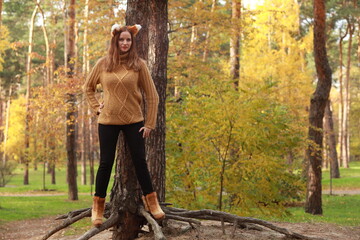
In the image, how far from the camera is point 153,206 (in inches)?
219

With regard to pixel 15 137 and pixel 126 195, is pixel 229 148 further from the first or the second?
pixel 15 137

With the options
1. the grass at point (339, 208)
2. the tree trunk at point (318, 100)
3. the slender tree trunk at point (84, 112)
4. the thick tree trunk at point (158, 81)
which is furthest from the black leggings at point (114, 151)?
the slender tree trunk at point (84, 112)

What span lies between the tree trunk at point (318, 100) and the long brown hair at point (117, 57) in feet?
32.1

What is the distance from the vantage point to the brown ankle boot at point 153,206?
5.53m

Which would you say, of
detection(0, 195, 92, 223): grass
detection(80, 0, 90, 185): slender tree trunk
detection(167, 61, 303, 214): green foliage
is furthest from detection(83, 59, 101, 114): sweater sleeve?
detection(80, 0, 90, 185): slender tree trunk

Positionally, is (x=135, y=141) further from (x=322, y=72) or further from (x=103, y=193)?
(x=322, y=72)

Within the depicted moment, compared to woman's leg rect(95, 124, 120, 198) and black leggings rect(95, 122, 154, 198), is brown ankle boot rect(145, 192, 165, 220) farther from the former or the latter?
woman's leg rect(95, 124, 120, 198)

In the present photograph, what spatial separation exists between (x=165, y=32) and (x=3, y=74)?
35.8m

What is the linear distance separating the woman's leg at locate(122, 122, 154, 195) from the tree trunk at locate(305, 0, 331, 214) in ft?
31.4

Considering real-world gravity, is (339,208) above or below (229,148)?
below

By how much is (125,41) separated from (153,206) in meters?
1.95

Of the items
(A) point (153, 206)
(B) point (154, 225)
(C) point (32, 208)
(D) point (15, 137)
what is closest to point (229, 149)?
(A) point (153, 206)

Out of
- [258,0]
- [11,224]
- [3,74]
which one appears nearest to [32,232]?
[11,224]

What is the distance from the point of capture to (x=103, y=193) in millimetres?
5430
